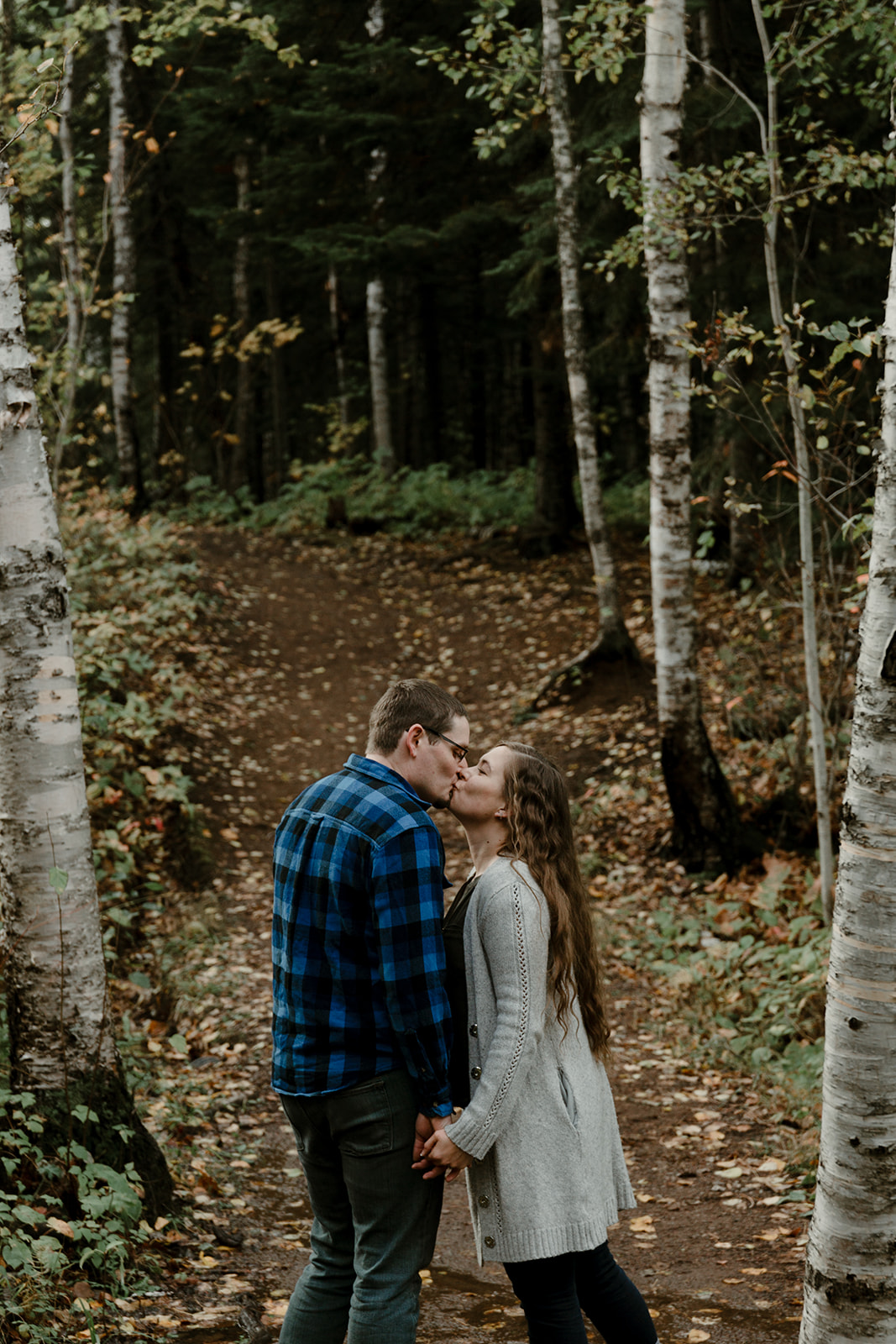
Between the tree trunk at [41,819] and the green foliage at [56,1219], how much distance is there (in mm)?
117

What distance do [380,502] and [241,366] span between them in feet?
18.3

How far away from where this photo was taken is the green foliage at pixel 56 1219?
3279 mm

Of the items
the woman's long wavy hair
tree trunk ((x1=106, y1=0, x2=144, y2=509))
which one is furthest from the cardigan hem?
tree trunk ((x1=106, y1=0, x2=144, y2=509))

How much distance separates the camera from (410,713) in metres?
2.85

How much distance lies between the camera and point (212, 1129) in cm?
520

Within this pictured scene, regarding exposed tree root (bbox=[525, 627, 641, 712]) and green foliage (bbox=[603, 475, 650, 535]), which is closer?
exposed tree root (bbox=[525, 627, 641, 712])

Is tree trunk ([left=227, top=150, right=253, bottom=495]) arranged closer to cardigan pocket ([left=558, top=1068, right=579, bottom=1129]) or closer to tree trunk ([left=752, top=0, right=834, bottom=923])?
tree trunk ([left=752, top=0, right=834, bottom=923])

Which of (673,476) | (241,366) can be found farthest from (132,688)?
(241,366)

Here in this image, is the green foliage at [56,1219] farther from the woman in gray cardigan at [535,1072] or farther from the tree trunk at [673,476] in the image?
the tree trunk at [673,476]

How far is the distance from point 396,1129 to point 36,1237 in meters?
1.73

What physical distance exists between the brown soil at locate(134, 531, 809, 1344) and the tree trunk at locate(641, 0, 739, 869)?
0.59m

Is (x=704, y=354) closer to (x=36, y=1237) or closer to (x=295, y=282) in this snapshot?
(x=36, y=1237)

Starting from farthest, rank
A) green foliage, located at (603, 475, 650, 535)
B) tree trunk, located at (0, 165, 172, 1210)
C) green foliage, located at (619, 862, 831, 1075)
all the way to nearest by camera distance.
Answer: green foliage, located at (603, 475, 650, 535)
green foliage, located at (619, 862, 831, 1075)
tree trunk, located at (0, 165, 172, 1210)

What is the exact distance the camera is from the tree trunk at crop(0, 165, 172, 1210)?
3.84 m
